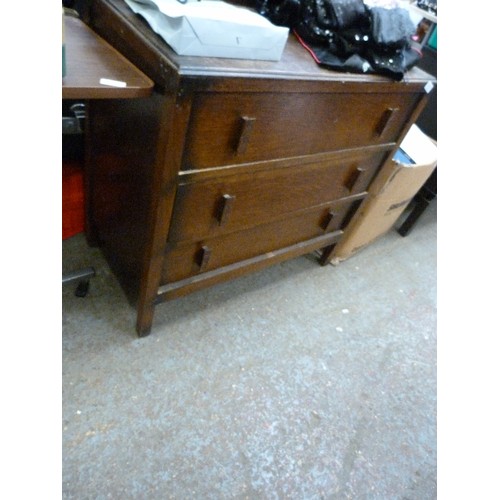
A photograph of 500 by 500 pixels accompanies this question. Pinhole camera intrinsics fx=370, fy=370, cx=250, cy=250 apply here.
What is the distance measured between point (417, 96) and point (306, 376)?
3.30 ft

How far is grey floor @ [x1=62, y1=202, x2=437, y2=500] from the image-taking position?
0.98 metres

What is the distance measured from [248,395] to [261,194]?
2.07 ft

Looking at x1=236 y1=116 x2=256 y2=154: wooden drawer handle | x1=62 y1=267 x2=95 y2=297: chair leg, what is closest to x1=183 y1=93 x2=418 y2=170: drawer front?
x1=236 y1=116 x2=256 y2=154: wooden drawer handle

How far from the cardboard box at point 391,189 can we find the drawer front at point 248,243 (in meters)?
0.10

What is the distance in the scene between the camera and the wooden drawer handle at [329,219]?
1410 mm

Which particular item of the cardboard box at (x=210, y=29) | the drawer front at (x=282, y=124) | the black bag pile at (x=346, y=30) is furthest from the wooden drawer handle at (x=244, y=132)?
the black bag pile at (x=346, y=30)

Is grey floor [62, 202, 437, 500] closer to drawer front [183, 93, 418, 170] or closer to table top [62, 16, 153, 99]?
drawer front [183, 93, 418, 170]

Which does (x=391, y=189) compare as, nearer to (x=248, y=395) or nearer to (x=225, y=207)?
(x=225, y=207)

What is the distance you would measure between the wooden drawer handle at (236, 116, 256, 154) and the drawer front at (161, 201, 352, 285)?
31 cm

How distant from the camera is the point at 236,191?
0.99 metres

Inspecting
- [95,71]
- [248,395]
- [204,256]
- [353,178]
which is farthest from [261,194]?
[248,395]
